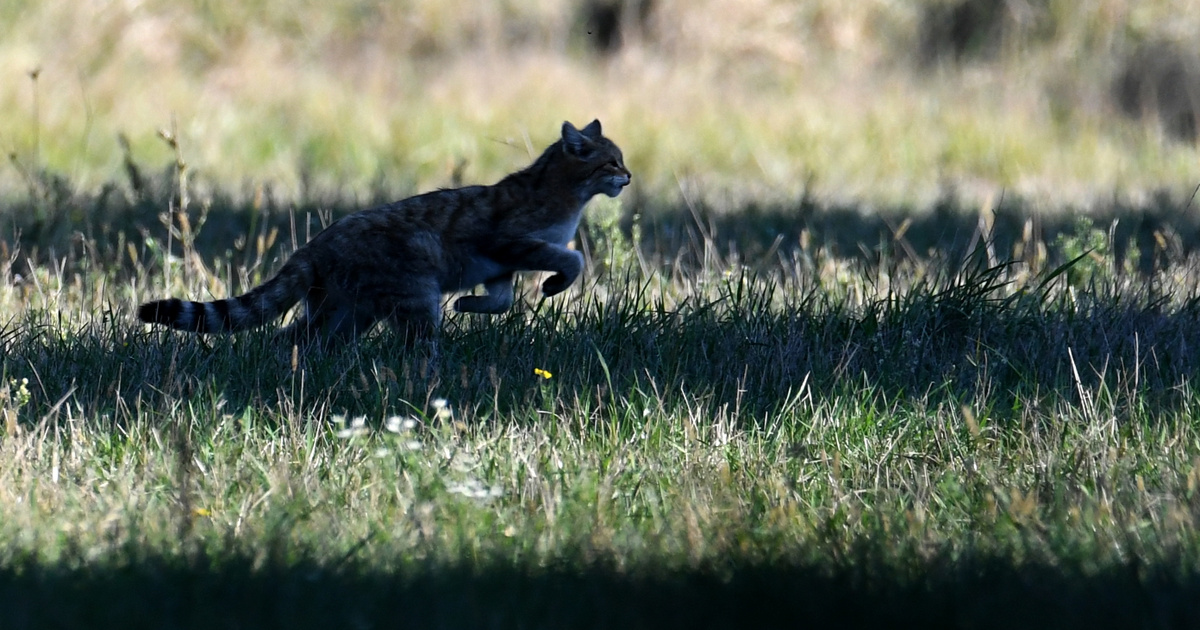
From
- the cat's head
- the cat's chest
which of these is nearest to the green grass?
the cat's chest

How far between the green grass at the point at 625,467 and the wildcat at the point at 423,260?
0.54ft

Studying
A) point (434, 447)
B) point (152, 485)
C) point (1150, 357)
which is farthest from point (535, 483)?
point (1150, 357)

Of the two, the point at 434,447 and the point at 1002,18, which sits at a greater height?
the point at 1002,18

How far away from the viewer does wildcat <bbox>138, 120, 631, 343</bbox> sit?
17.6 ft

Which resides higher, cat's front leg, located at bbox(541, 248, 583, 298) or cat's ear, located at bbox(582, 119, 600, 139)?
cat's ear, located at bbox(582, 119, 600, 139)

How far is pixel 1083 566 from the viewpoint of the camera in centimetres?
328

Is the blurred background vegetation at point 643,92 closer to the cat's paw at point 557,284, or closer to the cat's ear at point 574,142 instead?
the cat's ear at point 574,142

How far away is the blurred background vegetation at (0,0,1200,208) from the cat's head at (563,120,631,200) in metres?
2.76

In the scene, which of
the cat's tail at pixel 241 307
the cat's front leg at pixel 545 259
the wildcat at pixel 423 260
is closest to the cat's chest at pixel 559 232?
the wildcat at pixel 423 260

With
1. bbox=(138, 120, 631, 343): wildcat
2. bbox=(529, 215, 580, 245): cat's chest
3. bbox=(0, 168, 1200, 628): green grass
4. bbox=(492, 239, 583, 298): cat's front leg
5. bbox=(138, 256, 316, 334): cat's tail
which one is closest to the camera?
bbox=(0, 168, 1200, 628): green grass

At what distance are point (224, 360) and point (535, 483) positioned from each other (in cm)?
156

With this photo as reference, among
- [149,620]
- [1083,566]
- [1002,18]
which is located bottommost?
[149,620]

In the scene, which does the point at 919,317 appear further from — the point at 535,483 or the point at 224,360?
the point at 224,360

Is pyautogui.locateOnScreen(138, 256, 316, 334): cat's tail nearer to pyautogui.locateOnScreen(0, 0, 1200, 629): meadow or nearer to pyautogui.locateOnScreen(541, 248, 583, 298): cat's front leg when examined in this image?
pyautogui.locateOnScreen(0, 0, 1200, 629): meadow
